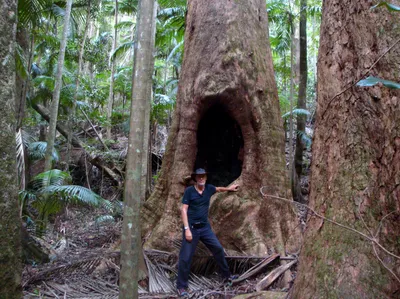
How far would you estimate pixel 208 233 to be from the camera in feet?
15.5

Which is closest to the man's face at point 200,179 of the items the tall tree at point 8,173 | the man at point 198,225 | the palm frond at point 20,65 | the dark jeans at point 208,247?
the man at point 198,225

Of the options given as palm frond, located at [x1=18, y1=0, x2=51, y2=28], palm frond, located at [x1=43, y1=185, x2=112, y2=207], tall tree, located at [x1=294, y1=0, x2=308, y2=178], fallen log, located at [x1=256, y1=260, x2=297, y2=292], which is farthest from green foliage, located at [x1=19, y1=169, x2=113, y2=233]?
tall tree, located at [x1=294, y1=0, x2=308, y2=178]

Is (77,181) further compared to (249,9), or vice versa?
(77,181)

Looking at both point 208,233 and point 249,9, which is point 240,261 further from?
point 249,9

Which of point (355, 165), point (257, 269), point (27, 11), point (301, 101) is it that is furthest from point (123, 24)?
point (355, 165)

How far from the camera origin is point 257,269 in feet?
14.6

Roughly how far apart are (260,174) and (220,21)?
2702 millimetres

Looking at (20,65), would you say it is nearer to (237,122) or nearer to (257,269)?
(237,122)

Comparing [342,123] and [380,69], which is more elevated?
[380,69]

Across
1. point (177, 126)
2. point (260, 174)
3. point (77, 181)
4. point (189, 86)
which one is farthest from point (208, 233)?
point (77, 181)

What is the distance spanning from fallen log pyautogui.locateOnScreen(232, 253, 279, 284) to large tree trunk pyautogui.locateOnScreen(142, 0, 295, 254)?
1.78 ft

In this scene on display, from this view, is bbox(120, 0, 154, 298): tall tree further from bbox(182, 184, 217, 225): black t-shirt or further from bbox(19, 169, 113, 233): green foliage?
bbox(19, 169, 113, 233): green foliage

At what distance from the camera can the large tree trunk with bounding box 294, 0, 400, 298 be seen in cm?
187

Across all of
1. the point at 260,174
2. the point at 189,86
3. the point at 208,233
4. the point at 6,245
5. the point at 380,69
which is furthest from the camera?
the point at 189,86
